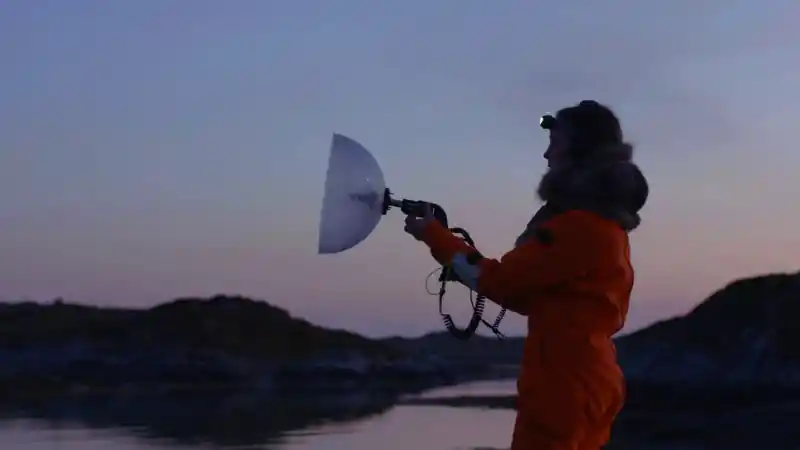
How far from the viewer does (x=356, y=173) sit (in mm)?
3402

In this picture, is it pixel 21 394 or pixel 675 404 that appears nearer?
pixel 675 404

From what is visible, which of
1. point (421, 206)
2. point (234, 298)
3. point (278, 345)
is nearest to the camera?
point (421, 206)

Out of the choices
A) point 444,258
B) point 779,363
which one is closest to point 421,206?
point 444,258

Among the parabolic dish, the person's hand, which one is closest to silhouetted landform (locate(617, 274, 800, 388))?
the parabolic dish

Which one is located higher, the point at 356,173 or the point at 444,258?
the point at 356,173

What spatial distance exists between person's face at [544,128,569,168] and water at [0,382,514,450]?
19.1 m

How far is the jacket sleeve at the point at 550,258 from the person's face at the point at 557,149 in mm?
181

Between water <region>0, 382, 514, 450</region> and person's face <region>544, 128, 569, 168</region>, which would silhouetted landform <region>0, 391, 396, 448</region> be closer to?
water <region>0, 382, 514, 450</region>

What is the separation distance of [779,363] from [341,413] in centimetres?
2258

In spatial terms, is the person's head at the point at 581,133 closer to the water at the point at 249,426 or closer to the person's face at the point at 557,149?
the person's face at the point at 557,149

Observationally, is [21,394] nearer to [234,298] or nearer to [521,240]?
[234,298]

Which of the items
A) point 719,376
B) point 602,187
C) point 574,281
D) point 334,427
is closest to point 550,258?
point 574,281

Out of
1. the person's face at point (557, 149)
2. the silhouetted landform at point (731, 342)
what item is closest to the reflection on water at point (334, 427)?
the silhouetted landform at point (731, 342)

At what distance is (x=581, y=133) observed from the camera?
9.73 ft
